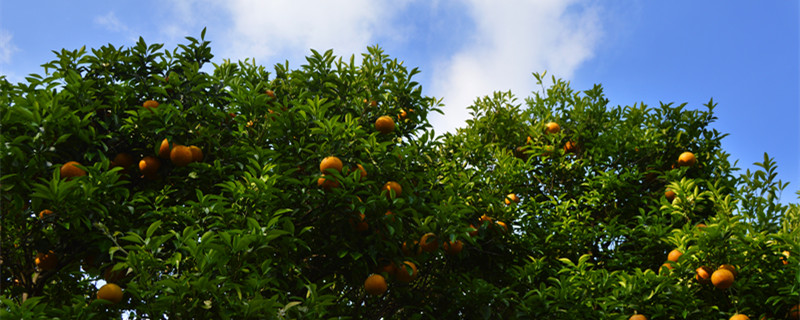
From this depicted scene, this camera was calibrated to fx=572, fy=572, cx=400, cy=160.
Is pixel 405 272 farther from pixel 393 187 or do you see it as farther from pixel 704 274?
pixel 704 274

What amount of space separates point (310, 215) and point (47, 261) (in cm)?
223

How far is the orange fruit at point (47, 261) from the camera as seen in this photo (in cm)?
482

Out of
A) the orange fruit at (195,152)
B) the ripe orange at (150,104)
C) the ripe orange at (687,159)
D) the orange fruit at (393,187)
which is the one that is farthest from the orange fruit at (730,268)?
the ripe orange at (150,104)

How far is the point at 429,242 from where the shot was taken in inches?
205

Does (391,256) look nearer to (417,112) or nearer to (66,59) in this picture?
(417,112)

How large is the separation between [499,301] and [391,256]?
1553 millimetres

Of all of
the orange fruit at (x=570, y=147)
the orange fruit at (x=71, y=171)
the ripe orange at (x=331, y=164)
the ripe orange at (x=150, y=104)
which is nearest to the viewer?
the orange fruit at (x=71, y=171)

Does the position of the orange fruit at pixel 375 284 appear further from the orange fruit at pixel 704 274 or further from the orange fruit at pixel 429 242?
the orange fruit at pixel 704 274

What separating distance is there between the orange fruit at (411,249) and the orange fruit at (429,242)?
0.14ft

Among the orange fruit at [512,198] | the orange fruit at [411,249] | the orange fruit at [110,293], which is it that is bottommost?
the orange fruit at [110,293]

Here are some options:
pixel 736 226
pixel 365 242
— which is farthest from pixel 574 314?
pixel 365 242

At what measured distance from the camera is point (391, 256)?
5.27m

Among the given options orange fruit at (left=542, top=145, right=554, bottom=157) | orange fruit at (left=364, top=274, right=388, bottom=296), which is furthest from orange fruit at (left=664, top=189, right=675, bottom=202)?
orange fruit at (left=364, top=274, right=388, bottom=296)

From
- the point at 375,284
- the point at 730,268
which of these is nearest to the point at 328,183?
the point at 375,284
